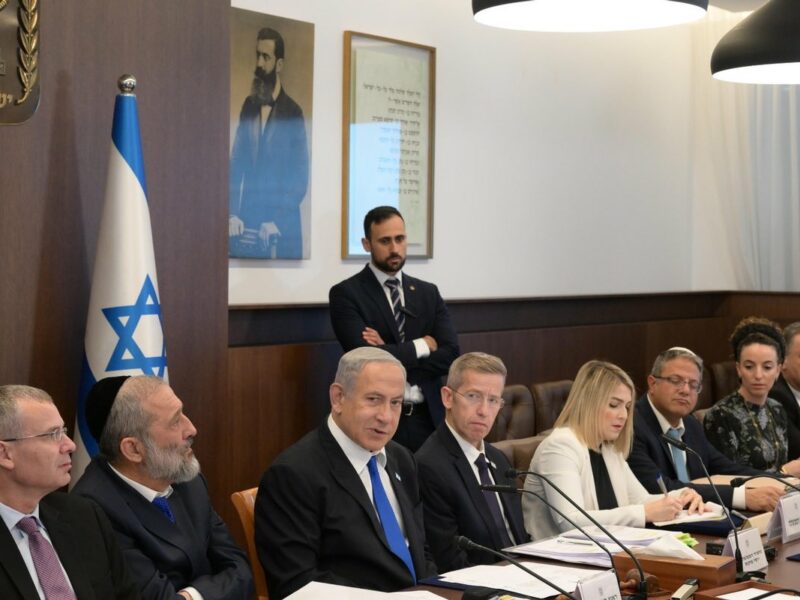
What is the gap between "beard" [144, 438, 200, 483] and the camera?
3.16 meters

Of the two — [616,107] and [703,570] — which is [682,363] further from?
[616,107]

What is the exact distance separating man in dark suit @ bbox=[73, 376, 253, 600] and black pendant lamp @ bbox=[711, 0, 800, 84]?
2629 millimetres

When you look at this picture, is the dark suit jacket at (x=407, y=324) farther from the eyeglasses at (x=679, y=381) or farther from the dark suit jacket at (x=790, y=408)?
the dark suit jacket at (x=790, y=408)

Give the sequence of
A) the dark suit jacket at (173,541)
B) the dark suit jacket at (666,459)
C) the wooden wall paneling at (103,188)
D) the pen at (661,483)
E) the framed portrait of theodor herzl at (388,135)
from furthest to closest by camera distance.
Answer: the framed portrait of theodor herzl at (388,135)
the dark suit jacket at (666,459)
the pen at (661,483)
the wooden wall paneling at (103,188)
the dark suit jacket at (173,541)

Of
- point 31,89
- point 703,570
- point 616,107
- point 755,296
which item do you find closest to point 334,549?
point 703,570

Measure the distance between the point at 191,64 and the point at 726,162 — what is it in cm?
546

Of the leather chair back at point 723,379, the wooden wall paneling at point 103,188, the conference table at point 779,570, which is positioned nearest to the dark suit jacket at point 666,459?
the conference table at point 779,570

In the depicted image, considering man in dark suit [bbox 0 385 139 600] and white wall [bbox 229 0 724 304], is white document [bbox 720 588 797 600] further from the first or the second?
white wall [bbox 229 0 724 304]

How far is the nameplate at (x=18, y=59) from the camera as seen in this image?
385 centimetres

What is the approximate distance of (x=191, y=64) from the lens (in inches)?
178

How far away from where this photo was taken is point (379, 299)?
18.3 feet

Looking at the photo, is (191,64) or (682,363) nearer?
(191,64)

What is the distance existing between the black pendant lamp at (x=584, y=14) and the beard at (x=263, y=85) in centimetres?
242

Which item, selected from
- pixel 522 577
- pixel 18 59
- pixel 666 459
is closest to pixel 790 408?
pixel 666 459
